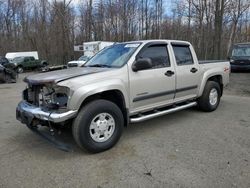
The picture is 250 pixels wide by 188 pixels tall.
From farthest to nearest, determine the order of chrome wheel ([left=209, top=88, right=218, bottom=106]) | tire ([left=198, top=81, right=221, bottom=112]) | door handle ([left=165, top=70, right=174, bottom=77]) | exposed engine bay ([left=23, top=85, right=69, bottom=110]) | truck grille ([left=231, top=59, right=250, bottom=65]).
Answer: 1. truck grille ([left=231, top=59, right=250, bottom=65])
2. chrome wheel ([left=209, top=88, right=218, bottom=106])
3. tire ([left=198, top=81, right=221, bottom=112])
4. door handle ([left=165, top=70, right=174, bottom=77])
5. exposed engine bay ([left=23, top=85, right=69, bottom=110])

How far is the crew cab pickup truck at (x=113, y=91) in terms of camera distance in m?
4.03

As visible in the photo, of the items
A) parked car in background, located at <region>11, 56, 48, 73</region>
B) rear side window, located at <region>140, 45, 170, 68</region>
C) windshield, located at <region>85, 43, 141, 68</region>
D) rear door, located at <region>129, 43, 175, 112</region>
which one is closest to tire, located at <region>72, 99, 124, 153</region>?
rear door, located at <region>129, 43, 175, 112</region>

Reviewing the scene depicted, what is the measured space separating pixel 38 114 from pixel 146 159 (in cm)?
182

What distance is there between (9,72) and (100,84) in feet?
46.1

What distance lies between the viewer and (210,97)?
669cm

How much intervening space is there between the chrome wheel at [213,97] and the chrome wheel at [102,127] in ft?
10.8

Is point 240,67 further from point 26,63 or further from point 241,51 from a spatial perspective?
point 26,63

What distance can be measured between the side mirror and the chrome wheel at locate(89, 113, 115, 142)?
1015 mm

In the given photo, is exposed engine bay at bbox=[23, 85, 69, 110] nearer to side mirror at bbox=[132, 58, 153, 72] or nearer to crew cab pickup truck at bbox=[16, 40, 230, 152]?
crew cab pickup truck at bbox=[16, 40, 230, 152]

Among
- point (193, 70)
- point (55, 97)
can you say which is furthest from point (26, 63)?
point (55, 97)

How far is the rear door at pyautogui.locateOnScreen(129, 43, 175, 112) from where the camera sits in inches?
189

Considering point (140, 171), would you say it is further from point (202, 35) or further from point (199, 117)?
point (202, 35)

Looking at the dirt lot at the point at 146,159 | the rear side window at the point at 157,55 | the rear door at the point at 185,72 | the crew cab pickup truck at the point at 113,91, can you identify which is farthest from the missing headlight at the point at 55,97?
the rear door at the point at 185,72

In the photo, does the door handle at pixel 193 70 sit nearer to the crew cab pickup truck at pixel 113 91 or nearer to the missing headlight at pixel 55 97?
the crew cab pickup truck at pixel 113 91
